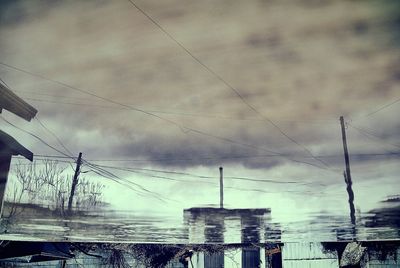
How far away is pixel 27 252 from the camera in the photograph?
901 centimetres

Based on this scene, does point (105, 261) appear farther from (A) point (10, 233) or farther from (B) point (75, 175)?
(B) point (75, 175)

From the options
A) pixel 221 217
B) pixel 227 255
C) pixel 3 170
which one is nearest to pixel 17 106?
pixel 3 170

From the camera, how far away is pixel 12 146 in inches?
320

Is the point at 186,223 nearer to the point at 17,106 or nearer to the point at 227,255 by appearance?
the point at 17,106

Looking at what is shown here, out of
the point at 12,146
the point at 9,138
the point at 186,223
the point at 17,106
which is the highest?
the point at 17,106

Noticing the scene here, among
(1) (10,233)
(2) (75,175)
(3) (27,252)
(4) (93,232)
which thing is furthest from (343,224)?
(2) (75,175)

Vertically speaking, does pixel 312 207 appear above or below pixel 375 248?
above

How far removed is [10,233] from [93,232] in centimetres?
258

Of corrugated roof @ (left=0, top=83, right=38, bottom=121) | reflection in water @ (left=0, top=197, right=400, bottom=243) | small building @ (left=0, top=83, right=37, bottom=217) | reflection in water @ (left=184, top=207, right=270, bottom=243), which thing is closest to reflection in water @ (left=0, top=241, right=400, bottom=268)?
reflection in water @ (left=0, top=197, right=400, bottom=243)

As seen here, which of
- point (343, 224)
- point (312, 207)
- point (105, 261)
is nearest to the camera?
point (312, 207)

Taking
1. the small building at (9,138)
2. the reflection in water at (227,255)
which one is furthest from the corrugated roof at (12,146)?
the reflection in water at (227,255)

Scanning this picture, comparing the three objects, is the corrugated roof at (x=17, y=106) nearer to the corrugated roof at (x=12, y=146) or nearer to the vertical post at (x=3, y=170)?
the corrugated roof at (x=12, y=146)

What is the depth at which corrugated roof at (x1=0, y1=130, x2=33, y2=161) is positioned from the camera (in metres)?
7.90

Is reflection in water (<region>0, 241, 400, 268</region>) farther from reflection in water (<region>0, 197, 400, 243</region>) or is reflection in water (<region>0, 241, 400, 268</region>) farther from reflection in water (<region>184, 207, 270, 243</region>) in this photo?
reflection in water (<region>184, 207, 270, 243</region>)
